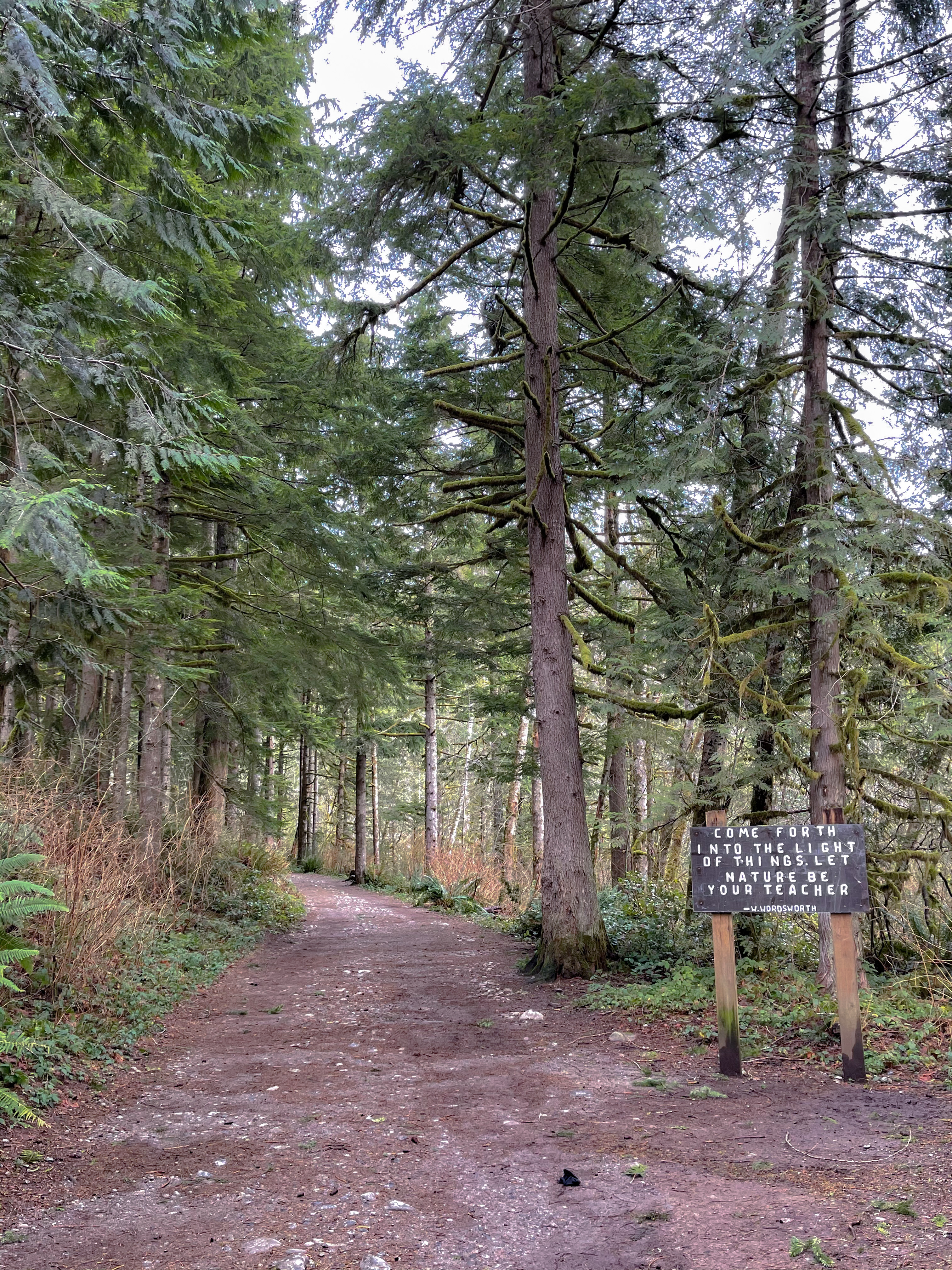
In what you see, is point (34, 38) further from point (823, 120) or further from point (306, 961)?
point (306, 961)

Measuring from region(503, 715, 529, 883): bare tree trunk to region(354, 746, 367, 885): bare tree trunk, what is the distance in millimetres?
3821

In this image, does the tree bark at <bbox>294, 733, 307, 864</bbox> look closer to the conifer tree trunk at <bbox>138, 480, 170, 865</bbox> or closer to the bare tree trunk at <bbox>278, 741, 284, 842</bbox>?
the bare tree trunk at <bbox>278, 741, 284, 842</bbox>

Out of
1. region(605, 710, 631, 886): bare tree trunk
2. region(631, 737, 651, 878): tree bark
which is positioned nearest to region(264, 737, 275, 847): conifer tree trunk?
region(605, 710, 631, 886): bare tree trunk

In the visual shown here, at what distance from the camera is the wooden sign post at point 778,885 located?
5.29 m

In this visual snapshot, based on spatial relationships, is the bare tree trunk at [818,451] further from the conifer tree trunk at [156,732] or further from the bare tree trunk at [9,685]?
the conifer tree trunk at [156,732]

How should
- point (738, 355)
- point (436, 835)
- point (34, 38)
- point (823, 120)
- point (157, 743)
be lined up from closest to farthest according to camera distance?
point (34, 38)
point (823, 120)
point (738, 355)
point (157, 743)
point (436, 835)

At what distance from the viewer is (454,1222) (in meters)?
3.29

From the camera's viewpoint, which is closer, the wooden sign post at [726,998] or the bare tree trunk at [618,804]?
the wooden sign post at [726,998]

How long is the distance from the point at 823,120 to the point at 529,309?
3591mm

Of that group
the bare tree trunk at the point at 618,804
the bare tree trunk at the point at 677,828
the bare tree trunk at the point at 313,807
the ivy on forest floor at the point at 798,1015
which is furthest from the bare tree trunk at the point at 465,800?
the ivy on forest floor at the point at 798,1015

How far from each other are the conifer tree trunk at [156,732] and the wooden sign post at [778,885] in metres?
7.26

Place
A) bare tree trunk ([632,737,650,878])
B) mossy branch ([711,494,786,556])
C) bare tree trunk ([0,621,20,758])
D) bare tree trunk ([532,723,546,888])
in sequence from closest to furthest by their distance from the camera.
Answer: mossy branch ([711,494,786,556]), bare tree trunk ([0,621,20,758]), bare tree trunk ([632,737,650,878]), bare tree trunk ([532,723,546,888])

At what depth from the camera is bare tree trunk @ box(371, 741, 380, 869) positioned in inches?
1026

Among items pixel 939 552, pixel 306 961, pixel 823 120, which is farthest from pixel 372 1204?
pixel 823 120
